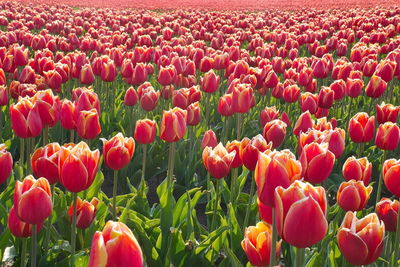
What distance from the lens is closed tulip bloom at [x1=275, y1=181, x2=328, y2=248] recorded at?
1.52 m

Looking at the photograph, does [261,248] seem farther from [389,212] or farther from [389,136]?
[389,136]

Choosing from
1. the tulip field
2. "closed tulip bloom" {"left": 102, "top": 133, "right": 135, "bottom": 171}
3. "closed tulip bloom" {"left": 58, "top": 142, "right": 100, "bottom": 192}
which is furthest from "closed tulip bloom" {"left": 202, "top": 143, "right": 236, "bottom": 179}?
"closed tulip bloom" {"left": 58, "top": 142, "right": 100, "bottom": 192}

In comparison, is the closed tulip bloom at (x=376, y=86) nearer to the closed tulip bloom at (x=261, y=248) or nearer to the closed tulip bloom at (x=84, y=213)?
the closed tulip bloom at (x=84, y=213)

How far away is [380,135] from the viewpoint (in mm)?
3238

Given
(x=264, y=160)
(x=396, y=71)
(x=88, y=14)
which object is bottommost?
(x=88, y=14)

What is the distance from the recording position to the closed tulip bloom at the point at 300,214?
152 cm

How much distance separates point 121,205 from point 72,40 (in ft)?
16.9

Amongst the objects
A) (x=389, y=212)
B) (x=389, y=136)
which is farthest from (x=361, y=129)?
(x=389, y=212)

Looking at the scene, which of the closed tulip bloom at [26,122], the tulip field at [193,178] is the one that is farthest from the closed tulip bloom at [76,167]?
the closed tulip bloom at [26,122]

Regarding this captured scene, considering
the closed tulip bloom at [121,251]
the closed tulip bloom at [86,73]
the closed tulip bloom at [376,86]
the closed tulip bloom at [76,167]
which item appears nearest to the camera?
the closed tulip bloom at [121,251]

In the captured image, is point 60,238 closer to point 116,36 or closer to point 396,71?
point 396,71

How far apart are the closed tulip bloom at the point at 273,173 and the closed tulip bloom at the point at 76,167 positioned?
0.77m

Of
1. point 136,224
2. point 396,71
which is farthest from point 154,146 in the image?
point 396,71

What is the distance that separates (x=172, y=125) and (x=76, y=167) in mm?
1111
